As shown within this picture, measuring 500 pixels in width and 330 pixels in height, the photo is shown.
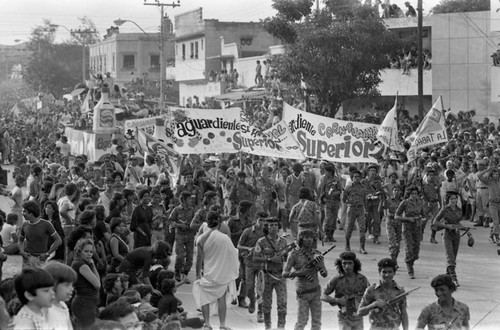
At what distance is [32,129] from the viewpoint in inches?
1896

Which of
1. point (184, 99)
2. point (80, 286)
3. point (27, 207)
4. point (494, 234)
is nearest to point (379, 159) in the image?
point (494, 234)

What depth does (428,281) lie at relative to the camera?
15789 mm

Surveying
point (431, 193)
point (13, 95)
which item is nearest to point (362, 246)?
point (431, 193)

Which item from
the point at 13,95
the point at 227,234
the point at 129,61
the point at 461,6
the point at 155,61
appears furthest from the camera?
the point at 13,95

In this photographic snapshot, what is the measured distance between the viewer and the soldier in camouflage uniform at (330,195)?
64.5 feet

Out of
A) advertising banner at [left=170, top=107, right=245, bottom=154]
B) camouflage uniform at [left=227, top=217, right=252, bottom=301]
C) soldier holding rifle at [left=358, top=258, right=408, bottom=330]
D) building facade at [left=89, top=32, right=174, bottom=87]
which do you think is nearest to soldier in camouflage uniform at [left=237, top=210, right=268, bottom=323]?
camouflage uniform at [left=227, top=217, right=252, bottom=301]

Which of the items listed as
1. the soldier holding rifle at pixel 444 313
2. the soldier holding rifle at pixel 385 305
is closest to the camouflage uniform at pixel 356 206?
the soldier holding rifle at pixel 385 305

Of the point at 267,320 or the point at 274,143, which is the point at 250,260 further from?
the point at 274,143

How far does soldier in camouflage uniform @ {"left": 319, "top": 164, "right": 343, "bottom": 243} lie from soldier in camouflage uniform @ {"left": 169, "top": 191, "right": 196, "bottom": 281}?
171 inches

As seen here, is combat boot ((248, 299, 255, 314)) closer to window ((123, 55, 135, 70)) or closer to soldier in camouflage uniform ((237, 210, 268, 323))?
soldier in camouflage uniform ((237, 210, 268, 323))

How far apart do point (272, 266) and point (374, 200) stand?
24.6 feet

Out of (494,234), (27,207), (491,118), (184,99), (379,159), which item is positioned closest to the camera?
(27,207)

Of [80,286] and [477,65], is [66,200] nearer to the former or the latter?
[80,286]

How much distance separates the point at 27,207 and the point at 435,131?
1278 centimetres
